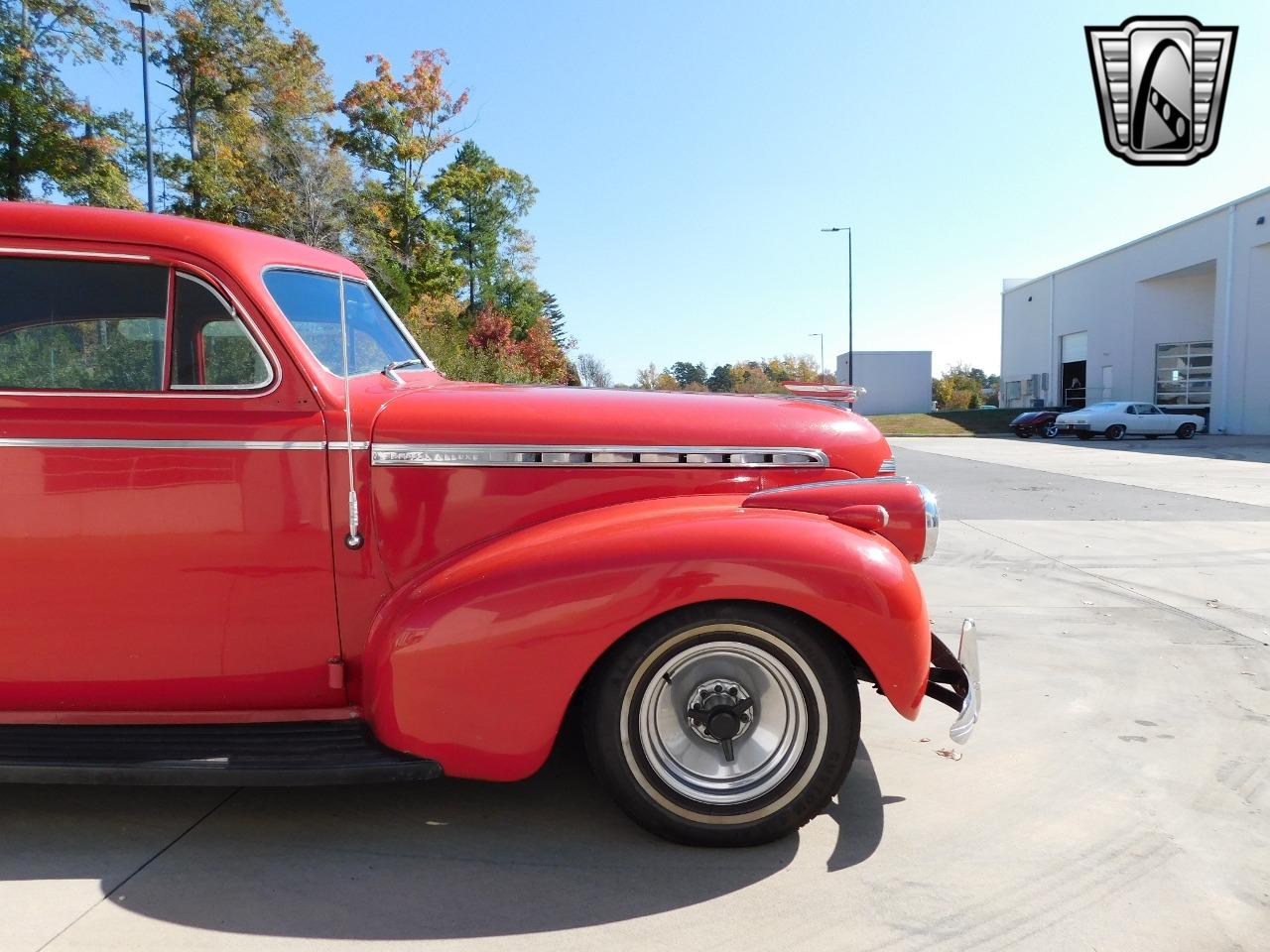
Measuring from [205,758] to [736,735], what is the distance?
1.57 meters

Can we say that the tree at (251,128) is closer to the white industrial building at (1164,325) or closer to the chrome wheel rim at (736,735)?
the chrome wheel rim at (736,735)

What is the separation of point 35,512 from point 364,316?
4.24 ft

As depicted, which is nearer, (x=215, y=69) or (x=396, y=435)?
(x=396, y=435)

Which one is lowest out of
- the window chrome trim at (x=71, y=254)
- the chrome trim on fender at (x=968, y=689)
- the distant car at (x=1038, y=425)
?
the chrome trim on fender at (x=968, y=689)

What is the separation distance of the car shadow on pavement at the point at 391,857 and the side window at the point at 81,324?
143 centimetres

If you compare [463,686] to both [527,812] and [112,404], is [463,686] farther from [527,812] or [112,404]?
[112,404]

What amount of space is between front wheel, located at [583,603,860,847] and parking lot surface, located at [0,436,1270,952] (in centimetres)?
14

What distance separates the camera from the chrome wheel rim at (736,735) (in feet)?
8.32

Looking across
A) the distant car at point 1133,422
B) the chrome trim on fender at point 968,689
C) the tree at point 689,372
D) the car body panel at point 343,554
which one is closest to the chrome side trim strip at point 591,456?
the car body panel at point 343,554

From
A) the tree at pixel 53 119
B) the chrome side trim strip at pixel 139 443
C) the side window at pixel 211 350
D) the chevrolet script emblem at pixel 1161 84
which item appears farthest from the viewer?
the tree at pixel 53 119

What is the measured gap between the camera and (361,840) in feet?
8.52

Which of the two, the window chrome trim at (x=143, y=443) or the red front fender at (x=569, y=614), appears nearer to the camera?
the red front fender at (x=569, y=614)

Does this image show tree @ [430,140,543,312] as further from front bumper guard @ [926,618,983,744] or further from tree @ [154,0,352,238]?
front bumper guard @ [926,618,983,744]

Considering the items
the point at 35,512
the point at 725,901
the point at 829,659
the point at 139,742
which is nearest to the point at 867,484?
the point at 829,659
